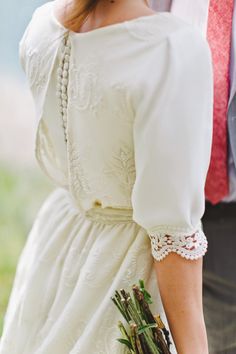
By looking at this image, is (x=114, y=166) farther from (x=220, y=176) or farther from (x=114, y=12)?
(x=220, y=176)

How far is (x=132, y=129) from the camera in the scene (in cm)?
107

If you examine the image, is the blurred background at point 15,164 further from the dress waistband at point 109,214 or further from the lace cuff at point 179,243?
the lace cuff at point 179,243

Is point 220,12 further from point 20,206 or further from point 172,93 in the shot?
point 20,206

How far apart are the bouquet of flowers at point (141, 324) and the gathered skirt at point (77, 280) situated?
51mm

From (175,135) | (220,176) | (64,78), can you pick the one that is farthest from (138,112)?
(220,176)

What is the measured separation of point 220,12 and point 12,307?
2.11 ft

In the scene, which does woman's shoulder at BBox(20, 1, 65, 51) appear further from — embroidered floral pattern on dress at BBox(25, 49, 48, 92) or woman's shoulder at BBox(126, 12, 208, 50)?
woman's shoulder at BBox(126, 12, 208, 50)

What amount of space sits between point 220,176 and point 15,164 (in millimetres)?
1757

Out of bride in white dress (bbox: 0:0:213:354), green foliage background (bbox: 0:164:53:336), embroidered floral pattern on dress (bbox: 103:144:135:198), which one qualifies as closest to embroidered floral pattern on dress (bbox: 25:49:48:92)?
bride in white dress (bbox: 0:0:213:354)

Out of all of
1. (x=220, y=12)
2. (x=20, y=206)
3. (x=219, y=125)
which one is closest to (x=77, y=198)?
(x=219, y=125)

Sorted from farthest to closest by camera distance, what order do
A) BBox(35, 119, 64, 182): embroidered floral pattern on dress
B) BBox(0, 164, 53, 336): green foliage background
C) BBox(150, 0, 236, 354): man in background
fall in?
1. BBox(0, 164, 53, 336): green foliage background
2. BBox(150, 0, 236, 354): man in background
3. BBox(35, 119, 64, 182): embroidered floral pattern on dress

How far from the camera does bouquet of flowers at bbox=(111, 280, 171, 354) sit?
1094 mm

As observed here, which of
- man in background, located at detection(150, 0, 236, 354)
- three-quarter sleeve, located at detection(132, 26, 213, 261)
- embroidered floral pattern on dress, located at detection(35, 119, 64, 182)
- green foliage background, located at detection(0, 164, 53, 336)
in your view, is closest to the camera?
three-quarter sleeve, located at detection(132, 26, 213, 261)

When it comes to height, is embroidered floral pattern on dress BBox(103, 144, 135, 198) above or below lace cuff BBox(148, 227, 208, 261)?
above
